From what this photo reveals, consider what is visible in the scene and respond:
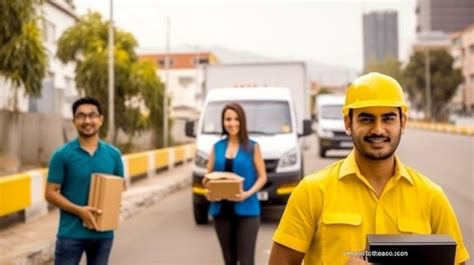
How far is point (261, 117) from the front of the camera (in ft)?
36.7

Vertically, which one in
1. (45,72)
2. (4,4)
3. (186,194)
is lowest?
(186,194)

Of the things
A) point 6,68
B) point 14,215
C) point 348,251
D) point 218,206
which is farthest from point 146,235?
point 348,251

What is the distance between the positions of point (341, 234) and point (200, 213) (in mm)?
8298

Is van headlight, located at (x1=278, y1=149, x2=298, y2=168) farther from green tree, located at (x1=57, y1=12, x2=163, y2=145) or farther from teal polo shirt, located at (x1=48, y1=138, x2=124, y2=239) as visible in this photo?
green tree, located at (x1=57, y1=12, x2=163, y2=145)

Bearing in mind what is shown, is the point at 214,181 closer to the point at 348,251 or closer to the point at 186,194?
the point at 348,251

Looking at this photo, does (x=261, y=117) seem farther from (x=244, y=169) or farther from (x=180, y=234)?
(x=244, y=169)

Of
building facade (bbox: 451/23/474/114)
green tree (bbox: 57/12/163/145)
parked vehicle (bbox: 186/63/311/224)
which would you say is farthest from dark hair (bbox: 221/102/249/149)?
building facade (bbox: 451/23/474/114)

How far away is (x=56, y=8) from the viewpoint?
1825 inches

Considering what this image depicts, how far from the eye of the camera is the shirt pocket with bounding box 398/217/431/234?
2059 millimetres

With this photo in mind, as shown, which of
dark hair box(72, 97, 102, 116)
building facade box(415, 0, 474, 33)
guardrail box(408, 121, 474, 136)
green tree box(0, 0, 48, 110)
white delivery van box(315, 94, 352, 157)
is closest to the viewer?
dark hair box(72, 97, 102, 116)

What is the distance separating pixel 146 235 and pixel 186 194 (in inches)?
220

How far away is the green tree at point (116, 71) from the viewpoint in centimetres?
2411

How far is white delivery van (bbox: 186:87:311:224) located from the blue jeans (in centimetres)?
541

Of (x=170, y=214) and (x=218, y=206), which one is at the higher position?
(x=218, y=206)
